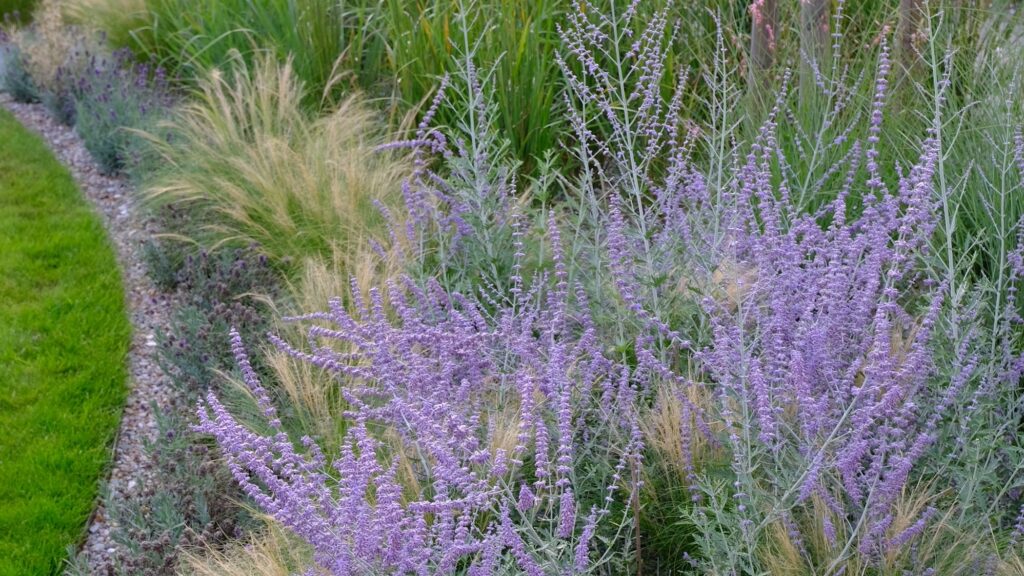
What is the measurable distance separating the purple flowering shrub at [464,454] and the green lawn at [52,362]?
2.49 ft

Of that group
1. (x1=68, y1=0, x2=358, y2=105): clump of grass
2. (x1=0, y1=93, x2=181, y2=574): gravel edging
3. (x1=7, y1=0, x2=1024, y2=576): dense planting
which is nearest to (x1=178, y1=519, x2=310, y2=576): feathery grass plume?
(x1=7, y1=0, x2=1024, y2=576): dense planting

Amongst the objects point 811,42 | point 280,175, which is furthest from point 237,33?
point 811,42

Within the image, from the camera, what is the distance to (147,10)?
27.5 ft

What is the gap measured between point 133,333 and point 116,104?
8.22 feet

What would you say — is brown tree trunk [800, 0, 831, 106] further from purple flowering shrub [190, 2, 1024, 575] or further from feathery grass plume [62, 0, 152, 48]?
feathery grass plume [62, 0, 152, 48]

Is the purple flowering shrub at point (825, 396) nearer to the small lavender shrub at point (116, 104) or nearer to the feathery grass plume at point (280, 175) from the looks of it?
the feathery grass plume at point (280, 175)

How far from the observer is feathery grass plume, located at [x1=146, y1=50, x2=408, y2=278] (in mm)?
4973

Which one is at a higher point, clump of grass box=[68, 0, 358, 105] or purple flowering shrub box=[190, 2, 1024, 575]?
clump of grass box=[68, 0, 358, 105]

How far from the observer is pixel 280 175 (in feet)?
17.0

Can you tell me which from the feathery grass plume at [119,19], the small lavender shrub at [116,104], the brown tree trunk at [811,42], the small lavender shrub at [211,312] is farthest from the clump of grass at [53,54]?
the brown tree trunk at [811,42]

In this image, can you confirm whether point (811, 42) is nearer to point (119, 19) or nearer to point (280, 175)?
point (280, 175)

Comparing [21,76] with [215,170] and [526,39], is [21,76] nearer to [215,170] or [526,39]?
[215,170]

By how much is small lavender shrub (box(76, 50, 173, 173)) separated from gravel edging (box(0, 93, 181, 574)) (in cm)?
19

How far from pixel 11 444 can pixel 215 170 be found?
73.2 inches
